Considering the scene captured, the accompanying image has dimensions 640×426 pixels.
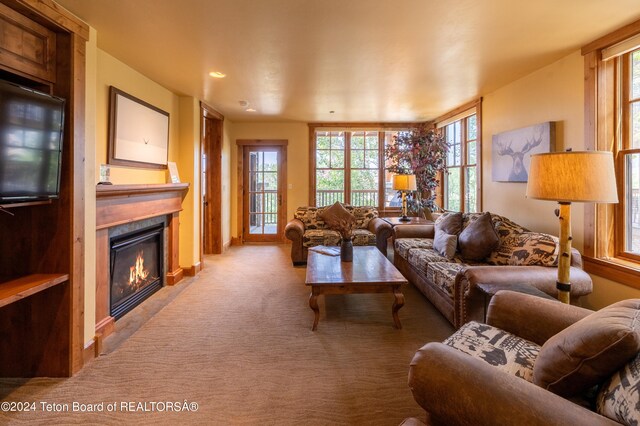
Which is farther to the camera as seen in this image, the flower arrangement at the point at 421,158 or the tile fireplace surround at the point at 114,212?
the flower arrangement at the point at 421,158

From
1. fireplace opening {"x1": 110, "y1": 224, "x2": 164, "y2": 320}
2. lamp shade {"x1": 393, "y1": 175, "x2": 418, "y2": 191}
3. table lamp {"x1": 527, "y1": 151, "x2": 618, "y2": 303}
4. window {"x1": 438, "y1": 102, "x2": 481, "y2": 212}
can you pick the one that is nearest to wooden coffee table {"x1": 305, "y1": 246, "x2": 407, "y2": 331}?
table lamp {"x1": 527, "y1": 151, "x2": 618, "y2": 303}

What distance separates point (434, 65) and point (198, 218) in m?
3.57

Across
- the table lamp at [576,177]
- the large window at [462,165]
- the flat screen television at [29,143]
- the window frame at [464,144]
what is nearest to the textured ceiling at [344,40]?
the window frame at [464,144]

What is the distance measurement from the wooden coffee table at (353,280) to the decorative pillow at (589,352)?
1.58 m

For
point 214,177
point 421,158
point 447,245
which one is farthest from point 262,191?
point 447,245

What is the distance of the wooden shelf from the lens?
1695 mm

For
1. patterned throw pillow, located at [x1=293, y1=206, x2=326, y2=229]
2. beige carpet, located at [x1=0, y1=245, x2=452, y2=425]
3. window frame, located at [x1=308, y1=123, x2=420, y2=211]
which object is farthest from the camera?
window frame, located at [x1=308, y1=123, x2=420, y2=211]

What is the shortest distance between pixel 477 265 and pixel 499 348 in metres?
1.80

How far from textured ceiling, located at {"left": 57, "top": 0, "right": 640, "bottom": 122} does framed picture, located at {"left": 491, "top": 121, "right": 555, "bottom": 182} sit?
65 cm

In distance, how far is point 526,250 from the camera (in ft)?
9.26

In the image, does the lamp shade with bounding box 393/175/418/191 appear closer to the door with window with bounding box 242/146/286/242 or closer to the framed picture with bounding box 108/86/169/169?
the door with window with bounding box 242/146/286/242

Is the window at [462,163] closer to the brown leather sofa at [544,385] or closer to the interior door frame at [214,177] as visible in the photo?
the brown leather sofa at [544,385]

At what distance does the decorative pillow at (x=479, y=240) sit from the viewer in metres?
3.16

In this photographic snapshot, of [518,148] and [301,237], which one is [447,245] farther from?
[301,237]
